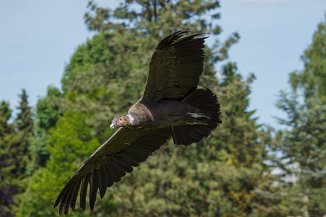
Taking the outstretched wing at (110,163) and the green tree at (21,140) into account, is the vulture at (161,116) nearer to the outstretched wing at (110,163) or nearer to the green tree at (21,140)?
the outstretched wing at (110,163)

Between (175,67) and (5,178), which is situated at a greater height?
(175,67)

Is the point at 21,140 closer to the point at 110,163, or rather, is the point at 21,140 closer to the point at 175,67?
the point at 110,163

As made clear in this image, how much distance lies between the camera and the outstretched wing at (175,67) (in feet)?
47.0

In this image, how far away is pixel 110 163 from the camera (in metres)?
16.7

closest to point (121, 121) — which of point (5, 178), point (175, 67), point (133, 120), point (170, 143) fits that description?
point (133, 120)

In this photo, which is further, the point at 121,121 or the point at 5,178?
the point at 5,178

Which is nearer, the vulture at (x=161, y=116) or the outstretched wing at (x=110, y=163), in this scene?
the vulture at (x=161, y=116)

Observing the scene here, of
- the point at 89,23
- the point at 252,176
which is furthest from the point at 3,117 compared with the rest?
the point at 252,176

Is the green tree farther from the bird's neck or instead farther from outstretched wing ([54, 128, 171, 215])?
the bird's neck

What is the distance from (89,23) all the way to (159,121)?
27326mm

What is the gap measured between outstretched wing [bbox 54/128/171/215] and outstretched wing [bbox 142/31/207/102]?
48.2 inches

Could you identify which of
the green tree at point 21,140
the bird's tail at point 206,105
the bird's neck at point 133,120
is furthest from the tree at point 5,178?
the bird's neck at point 133,120

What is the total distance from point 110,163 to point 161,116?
214 centimetres

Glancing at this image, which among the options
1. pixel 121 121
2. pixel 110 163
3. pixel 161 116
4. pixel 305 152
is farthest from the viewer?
pixel 305 152
